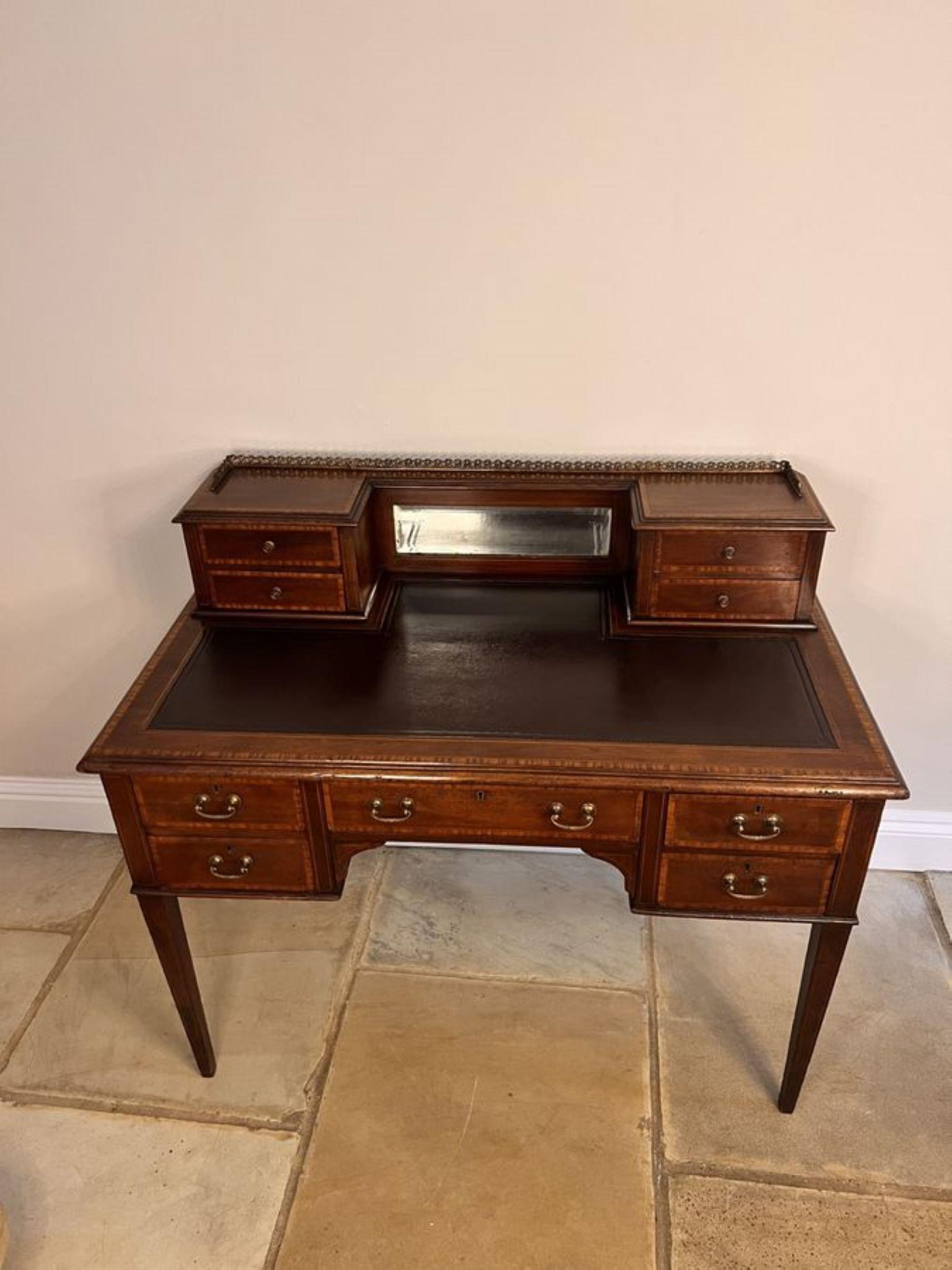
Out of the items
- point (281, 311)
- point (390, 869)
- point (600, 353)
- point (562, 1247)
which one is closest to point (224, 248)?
point (281, 311)

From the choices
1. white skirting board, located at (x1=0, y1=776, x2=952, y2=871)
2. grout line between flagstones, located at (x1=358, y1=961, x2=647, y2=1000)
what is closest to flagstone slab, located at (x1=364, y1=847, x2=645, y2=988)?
grout line between flagstones, located at (x1=358, y1=961, x2=647, y2=1000)

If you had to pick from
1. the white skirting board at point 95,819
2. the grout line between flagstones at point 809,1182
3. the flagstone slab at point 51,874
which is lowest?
the grout line between flagstones at point 809,1182

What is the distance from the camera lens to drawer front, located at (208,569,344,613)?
2.02 meters

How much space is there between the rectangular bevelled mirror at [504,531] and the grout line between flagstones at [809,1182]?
1.35 metres

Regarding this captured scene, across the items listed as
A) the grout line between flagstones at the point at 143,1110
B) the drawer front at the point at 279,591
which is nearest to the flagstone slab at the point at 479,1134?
the grout line between flagstones at the point at 143,1110

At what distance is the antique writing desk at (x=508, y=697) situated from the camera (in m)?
1.67

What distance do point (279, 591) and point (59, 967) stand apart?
4.23ft

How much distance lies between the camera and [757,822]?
1671mm

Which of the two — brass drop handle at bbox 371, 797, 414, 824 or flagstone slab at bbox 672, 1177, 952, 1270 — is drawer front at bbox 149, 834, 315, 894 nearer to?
brass drop handle at bbox 371, 797, 414, 824

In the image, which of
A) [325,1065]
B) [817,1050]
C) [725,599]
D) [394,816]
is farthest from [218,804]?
[817,1050]

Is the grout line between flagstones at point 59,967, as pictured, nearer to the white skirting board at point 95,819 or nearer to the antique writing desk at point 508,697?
the white skirting board at point 95,819

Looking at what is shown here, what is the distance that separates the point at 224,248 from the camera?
200 centimetres

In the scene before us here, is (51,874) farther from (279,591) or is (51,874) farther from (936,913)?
(936,913)

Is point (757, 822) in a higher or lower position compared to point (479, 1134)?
higher
